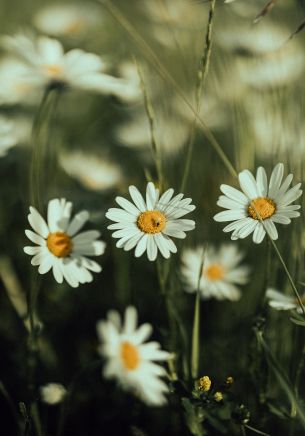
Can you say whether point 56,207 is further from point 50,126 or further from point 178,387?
point 50,126

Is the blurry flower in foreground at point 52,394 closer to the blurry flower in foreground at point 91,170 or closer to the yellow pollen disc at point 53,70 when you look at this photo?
the yellow pollen disc at point 53,70

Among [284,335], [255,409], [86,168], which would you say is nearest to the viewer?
[255,409]

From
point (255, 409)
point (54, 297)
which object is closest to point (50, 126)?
point (54, 297)

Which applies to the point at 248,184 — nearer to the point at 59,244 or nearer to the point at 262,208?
Answer: the point at 262,208

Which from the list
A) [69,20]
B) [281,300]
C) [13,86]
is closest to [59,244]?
[281,300]

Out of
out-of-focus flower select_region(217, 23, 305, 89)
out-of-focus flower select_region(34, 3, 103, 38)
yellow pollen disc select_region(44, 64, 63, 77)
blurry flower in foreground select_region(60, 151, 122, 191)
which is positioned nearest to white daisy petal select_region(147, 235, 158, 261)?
yellow pollen disc select_region(44, 64, 63, 77)
